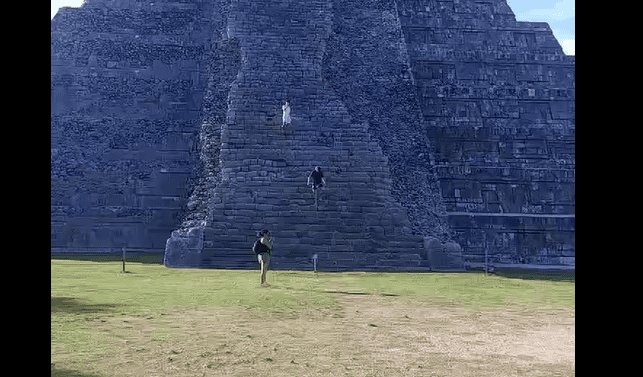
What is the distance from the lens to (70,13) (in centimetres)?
2372

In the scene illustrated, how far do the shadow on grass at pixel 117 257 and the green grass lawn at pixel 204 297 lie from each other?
3.72 ft

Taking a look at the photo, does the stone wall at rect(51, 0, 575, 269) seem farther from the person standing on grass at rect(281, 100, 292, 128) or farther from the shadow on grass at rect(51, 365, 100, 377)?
the shadow on grass at rect(51, 365, 100, 377)

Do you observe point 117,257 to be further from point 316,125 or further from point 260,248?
point 260,248

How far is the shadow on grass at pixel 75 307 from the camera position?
28.3 ft

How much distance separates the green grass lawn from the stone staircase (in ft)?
3.80

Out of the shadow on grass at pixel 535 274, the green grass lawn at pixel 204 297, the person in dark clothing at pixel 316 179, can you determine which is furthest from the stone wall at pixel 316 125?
the green grass lawn at pixel 204 297

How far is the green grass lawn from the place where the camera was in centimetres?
676

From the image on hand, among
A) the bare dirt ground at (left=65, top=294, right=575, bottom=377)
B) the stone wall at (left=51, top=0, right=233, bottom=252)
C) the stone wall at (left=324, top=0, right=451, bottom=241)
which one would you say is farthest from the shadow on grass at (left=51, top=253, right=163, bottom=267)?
the bare dirt ground at (left=65, top=294, right=575, bottom=377)

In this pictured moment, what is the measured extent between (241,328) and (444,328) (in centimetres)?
226

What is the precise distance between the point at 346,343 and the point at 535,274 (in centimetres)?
1044

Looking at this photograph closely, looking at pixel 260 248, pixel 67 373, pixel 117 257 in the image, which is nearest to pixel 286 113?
pixel 117 257

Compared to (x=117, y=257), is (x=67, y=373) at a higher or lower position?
higher

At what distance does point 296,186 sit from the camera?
17.1m
